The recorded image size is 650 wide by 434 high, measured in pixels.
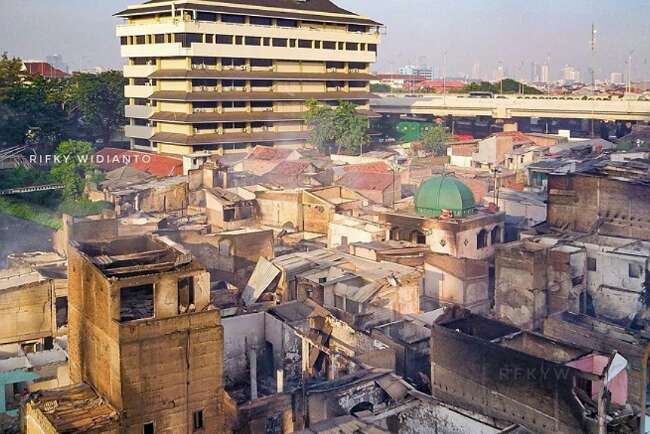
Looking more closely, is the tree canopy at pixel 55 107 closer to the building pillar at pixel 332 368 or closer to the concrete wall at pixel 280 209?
the concrete wall at pixel 280 209

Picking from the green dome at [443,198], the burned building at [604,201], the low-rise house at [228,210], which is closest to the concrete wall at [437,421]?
the green dome at [443,198]

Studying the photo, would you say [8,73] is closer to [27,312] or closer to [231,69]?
[231,69]

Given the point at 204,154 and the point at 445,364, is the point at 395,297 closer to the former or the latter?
the point at 445,364

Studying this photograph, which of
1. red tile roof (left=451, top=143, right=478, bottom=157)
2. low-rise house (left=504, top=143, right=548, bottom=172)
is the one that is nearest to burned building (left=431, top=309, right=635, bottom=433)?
low-rise house (left=504, top=143, right=548, bottom=172)

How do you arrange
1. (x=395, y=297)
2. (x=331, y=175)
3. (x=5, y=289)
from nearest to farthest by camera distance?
(x=5, y=289) → (x=395, y=297) → (x=331, y=175)

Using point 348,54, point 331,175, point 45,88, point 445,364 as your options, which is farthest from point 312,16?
point 445,364

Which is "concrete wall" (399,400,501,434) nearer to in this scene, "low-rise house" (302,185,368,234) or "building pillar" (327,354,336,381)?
"building pillar" (327,354,336,381)

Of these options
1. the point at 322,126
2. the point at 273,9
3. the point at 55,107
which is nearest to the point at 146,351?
the point at 322,126
